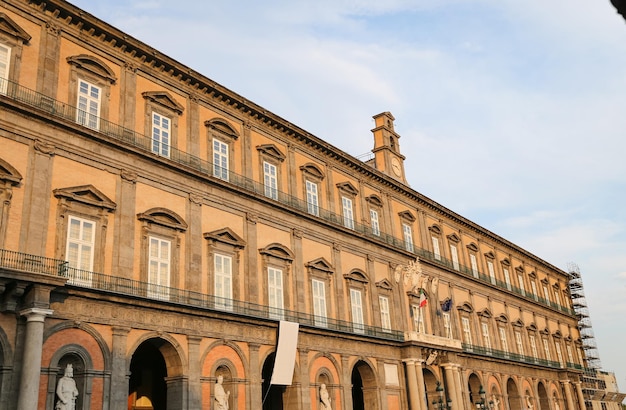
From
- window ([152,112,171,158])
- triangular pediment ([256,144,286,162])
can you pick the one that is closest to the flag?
triangular pediment ([256,144,286,162])

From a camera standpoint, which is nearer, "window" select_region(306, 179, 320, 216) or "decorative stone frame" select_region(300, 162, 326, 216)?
"window" select_region(306, 179, 320, 216)

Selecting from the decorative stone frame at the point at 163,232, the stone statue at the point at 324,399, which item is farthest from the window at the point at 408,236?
the decorative stone frame at the point at 163,232

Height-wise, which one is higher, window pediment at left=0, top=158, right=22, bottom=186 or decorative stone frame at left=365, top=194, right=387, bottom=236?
decorative stone frame at left=365, top=194, right=387, bottom=236

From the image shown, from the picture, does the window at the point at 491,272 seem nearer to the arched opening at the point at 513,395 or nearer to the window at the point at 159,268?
the arched opening at the point at 513,395

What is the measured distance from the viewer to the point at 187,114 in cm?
2678

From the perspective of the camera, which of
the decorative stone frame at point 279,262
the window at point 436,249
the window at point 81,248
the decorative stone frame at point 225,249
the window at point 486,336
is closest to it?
the window at point 81,248

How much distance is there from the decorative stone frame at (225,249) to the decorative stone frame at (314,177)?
6.38 meters

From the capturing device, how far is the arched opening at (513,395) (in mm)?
44466

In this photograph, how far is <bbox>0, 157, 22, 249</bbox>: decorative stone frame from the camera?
1906cm

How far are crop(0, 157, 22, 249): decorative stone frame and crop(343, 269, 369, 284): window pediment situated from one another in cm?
1745

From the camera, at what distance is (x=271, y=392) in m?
28.2

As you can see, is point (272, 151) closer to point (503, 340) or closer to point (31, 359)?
point (31, 359)

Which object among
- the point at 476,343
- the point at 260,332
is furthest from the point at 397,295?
the point at 260,332

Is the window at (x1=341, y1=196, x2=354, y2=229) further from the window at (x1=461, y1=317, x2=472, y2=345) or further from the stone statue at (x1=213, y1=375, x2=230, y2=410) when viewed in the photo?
the stone statue at (x1=213, y1=375, x2=230, y2=410)
